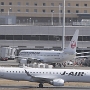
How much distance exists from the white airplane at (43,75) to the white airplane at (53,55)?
36.5 metres

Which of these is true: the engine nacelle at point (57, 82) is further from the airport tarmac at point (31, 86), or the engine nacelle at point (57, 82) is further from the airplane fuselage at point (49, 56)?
the airplane fuselage at point (49, 56)

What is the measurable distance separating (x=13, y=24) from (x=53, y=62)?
37.7m

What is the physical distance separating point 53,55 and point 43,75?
38.8 metres

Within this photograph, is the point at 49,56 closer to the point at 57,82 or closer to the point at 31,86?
the point at 31,86

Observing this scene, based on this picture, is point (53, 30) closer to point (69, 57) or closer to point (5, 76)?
point (69, 57)

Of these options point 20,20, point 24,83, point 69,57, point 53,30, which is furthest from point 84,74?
point 20,20

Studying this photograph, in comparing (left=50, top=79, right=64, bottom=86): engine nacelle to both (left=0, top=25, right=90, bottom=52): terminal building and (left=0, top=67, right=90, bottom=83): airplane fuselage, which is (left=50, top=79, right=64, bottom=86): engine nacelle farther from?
(left=0, top=25, right=90, bottom=52): terminal building

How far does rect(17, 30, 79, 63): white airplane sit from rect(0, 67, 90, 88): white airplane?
3646 cm

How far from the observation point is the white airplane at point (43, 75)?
64.2m

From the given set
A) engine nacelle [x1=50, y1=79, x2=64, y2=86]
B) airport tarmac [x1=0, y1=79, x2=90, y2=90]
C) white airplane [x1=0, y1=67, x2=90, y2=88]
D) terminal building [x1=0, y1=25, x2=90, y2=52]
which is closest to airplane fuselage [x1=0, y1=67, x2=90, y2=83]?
white airplane [x1=0, y1=67, x2=90, y2=88]

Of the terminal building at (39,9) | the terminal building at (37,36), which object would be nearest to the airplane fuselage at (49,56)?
the terminal building at (37,36)

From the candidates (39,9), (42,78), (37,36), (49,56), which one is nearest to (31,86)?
(42,78)

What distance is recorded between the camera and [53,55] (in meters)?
104

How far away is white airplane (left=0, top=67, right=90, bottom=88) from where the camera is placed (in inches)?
2530
